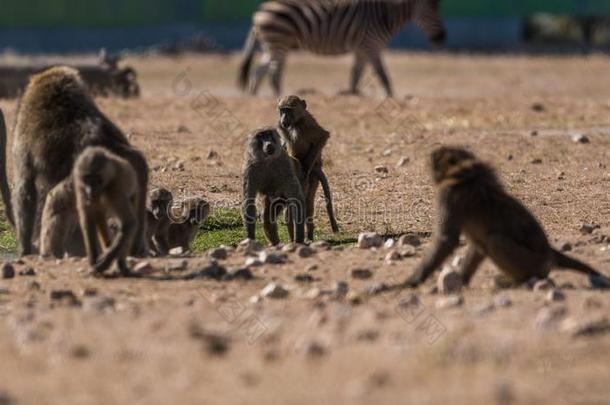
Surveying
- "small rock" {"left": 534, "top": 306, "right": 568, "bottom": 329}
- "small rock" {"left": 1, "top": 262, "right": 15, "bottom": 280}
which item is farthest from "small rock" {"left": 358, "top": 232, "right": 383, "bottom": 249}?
"small rock" {"left": 534, "top": 306, "right": 568, "bottom": 329}

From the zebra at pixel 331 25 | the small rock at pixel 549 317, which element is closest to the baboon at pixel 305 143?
the small rock at pixel 549 317

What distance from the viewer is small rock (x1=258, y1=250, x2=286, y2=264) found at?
10.2 meters

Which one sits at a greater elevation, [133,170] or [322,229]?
[133,170]

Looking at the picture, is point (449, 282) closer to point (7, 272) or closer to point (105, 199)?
point (105, 199)

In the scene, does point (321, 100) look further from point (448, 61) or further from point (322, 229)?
point (448, 61)

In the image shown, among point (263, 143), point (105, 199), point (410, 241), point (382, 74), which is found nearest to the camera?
point (105, 199)

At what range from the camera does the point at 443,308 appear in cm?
833

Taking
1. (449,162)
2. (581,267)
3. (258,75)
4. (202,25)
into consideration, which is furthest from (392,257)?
(202,25)

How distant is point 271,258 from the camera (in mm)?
10258

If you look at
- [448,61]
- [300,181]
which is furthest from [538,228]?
[448,61]

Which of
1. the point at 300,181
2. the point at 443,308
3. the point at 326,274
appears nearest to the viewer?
the point at 443,308

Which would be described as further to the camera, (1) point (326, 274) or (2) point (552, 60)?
(2) point (552, 60)

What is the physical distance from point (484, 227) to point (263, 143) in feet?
10.5

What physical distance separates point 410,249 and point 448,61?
25.3 meters
